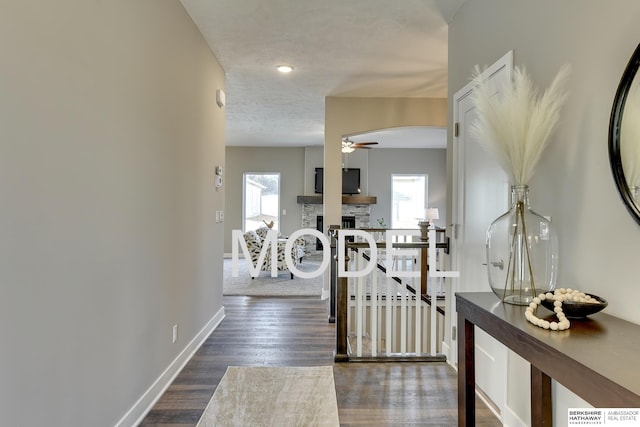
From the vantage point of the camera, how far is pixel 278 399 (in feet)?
7.75

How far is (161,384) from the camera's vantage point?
95.5 inches

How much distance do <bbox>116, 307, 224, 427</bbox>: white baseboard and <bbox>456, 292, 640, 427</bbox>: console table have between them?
66.6 inches

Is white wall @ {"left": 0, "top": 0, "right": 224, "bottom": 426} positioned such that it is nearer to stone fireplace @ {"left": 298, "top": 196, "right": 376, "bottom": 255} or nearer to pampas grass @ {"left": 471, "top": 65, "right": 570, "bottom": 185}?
pampas grass @ {"left": 471, "top": 65, "right": 570, "bottom": 185}

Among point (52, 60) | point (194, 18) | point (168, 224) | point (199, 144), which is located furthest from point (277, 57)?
point (52, 60)

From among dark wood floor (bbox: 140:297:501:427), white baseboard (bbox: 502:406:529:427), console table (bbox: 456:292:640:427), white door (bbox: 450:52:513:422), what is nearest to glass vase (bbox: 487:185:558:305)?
console table (bbox: 456:292:640:427)

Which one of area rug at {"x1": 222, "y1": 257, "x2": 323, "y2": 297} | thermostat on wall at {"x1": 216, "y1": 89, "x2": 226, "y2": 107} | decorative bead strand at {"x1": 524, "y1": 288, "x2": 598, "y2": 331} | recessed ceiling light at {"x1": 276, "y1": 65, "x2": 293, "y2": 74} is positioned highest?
recessed ceiling light at {"x1": 276, "y1": 65, "x2": 293, "y2": 74}

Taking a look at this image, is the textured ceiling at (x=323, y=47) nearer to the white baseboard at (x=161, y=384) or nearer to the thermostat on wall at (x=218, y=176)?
the thermostat on wall at (x=218, y=176)

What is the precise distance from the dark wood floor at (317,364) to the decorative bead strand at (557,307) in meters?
1.14

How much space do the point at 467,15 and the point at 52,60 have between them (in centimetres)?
253

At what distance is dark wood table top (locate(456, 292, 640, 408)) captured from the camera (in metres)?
0.88

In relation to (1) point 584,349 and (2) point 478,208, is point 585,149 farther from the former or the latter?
(2) point 478,208

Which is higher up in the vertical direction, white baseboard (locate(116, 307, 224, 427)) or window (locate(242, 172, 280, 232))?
window (locate(242, 172, 280, 232))

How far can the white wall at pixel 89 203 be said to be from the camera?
4.05 feet

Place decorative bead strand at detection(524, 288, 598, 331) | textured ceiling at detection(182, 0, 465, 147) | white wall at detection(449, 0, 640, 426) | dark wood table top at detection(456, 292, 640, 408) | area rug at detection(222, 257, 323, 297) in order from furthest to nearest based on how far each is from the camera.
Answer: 1. area rug at detection(222, 257, 323, 297)
2. textured ceiling at detection(182, 0, 465, 147)
3. white wall at detection(449, 0, 640, 426)
4. decorative bead strand at detection(524, 288, 598, 331)
5. dark wood table top at detection(456, 292, 640, 408)
